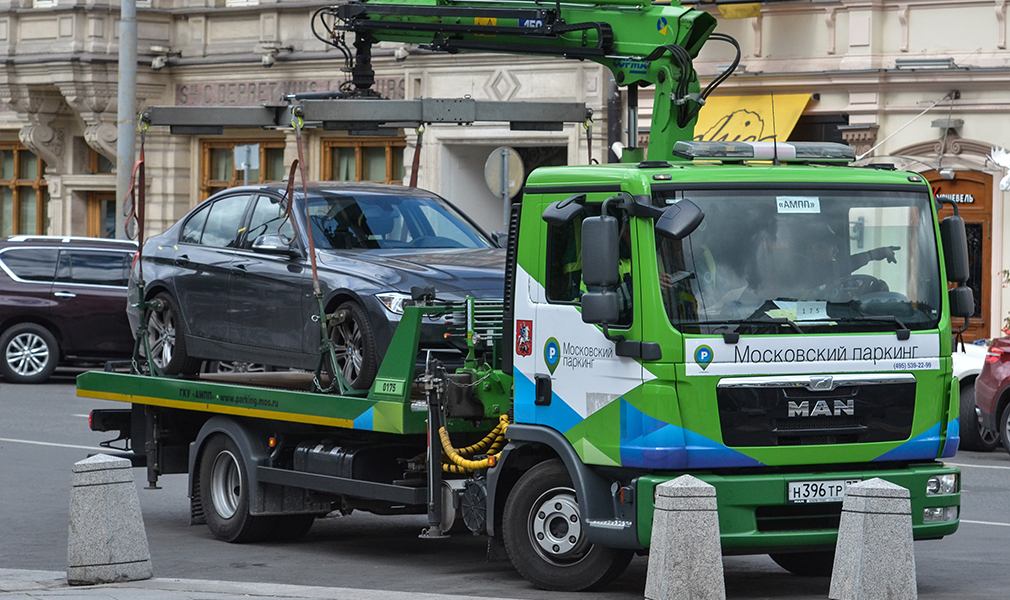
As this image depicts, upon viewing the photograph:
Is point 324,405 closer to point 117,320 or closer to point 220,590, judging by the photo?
point 220,590

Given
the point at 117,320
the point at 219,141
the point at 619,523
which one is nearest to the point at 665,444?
the point at 619,523

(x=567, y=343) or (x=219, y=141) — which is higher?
(x=219, y=141)

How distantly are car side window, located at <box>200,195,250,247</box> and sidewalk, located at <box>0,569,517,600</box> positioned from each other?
3.54m

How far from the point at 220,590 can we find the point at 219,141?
83.9ft

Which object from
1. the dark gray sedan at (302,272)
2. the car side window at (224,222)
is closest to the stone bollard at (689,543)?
the dark gray sedan at (302,272)

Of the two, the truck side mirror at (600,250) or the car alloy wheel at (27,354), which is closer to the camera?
the truck side mirror at (600,250)

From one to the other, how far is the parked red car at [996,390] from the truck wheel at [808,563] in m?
6.66

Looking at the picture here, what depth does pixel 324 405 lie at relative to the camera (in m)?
10.5

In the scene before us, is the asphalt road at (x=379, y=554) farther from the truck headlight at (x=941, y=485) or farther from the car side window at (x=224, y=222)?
the car side window at (x=224, y=222)

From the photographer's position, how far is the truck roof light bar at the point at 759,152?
9.20 meters

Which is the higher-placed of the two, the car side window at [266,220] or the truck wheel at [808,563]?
the car side window at [266,220]

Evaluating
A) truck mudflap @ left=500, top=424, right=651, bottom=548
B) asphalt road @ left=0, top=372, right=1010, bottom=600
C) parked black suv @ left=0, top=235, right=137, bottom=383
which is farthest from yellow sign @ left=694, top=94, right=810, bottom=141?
truck mudflap @ left=500, top=424, right=651, bottom=548

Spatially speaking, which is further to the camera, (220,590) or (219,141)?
(219,141)

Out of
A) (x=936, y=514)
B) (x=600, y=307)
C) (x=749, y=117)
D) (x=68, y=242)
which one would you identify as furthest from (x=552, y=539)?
(x=749, y=117)
